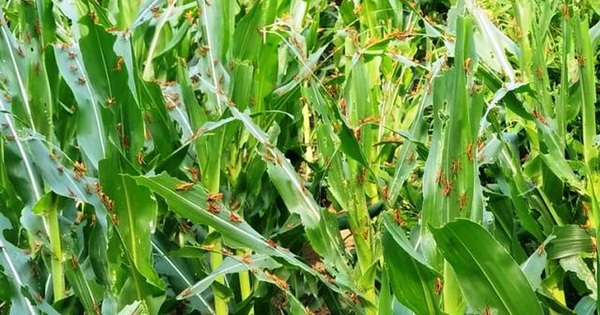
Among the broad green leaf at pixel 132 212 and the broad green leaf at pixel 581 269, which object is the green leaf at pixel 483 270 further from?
the broad green leaf at pixel 132 212

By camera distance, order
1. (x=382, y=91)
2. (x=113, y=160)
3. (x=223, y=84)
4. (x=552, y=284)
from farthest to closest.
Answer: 1. (x=382, y=91)
2. (x=223, y=84)
3. (x=552, y=284)
4. (x=113, y=160)

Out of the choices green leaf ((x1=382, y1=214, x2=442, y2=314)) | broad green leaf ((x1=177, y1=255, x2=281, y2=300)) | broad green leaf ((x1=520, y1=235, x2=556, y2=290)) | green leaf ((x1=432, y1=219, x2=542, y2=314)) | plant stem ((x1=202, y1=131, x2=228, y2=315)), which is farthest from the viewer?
plant stem ((x1=202, y1=131, x2=228, y2=315))

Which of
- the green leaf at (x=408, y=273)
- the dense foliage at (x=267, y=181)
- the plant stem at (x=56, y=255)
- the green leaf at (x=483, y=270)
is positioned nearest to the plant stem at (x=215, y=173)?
the dense foliage at (x=267, y=181)

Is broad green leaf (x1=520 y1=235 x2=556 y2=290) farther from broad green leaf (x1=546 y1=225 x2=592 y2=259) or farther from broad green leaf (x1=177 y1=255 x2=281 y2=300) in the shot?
broad green leaf (x1=177 y1=255 x2=281 y2=300)

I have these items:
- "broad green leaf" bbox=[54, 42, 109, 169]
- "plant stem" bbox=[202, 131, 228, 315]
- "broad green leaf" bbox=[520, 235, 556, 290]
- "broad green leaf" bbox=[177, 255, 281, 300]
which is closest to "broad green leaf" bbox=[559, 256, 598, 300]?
"broad green leaf" bbox=[520, 235, 556, 290]

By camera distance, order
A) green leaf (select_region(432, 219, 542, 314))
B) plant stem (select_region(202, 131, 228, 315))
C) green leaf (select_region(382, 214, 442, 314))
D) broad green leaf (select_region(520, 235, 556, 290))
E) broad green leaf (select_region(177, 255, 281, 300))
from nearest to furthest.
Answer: green leaf (select_region(432, 219, 542, 314)) → green leaf (select_region(382, 214, 442, 314)) → broad green leaf (select_region(520, 235, 556, 290)) → broad green leaf (select_region(177, 255, 281, 300)) → plant stem (select_region(202, 131, 228, 315))

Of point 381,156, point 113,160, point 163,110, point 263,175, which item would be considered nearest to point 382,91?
point 381,156

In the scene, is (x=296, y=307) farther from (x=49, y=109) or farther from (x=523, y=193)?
(x=49, y=109)
